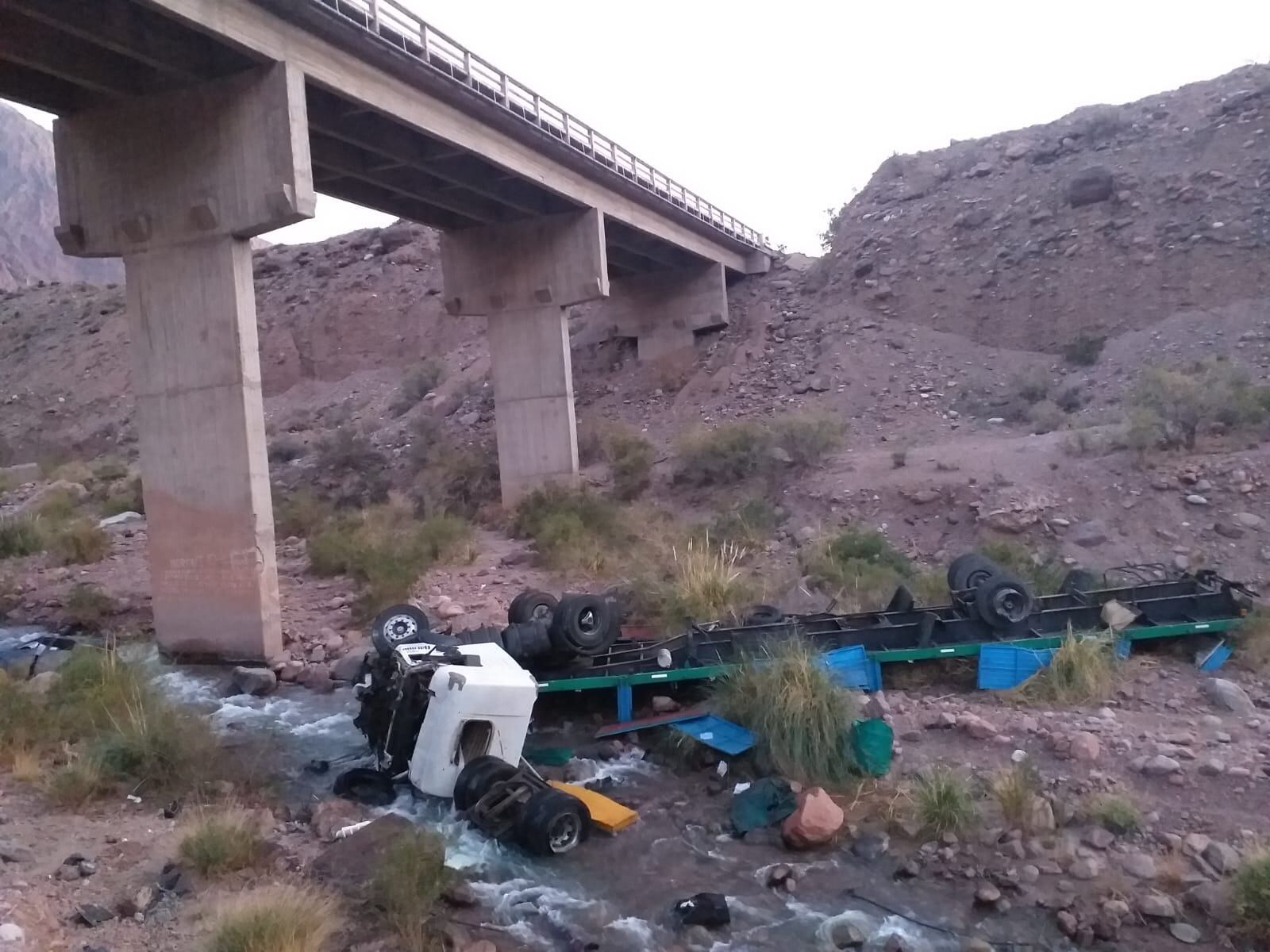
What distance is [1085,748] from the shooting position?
7.74 metres

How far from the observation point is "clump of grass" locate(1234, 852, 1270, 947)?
550cm

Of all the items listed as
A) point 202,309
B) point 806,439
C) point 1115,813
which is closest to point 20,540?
point 202,309

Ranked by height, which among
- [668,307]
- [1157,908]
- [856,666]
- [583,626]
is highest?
[668,307]

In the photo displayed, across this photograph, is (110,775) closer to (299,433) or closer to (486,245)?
(486,245)

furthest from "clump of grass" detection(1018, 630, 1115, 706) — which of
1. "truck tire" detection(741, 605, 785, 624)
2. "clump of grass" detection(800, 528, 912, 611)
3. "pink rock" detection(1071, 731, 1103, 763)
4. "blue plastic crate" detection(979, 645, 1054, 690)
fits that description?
"clump of grass" detection(800, 528, 912, 611)

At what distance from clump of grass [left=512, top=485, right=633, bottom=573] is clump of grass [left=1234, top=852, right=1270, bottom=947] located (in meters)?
10.7

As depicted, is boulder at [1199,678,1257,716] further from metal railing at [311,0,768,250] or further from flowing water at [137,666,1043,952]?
metal railing at [311,0,768,250]

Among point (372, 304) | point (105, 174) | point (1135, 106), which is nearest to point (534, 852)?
point (105, 174)

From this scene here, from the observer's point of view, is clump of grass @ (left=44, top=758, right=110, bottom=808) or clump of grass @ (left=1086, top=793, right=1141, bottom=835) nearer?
clump of grass @ (left=1086, top=793, right=1141, bottom=835)

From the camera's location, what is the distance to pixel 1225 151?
2811 cm

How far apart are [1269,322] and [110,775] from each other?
23501mm

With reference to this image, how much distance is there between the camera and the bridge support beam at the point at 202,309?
13.5 meters

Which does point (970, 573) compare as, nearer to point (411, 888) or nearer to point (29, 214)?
point (411, 888)

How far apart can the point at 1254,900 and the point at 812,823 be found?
272 centimetres
